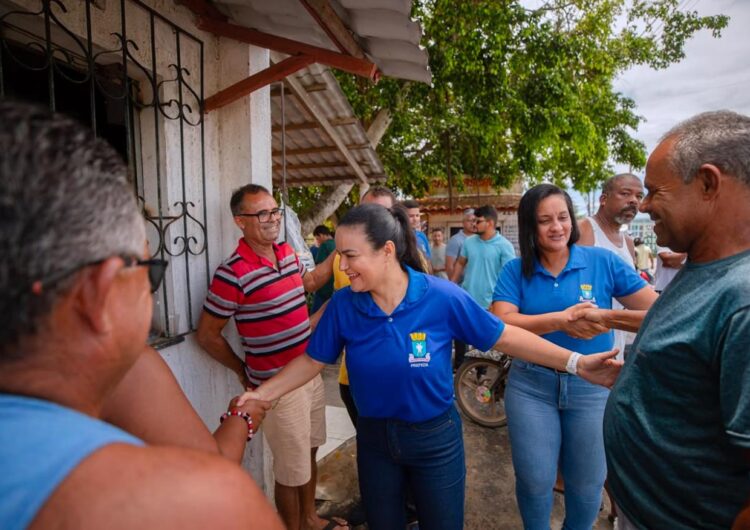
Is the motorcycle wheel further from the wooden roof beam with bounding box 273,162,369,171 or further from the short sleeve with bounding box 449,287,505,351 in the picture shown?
the wooden roof beam with bounding box 273,162,369,171

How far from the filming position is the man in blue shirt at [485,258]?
17.6ft

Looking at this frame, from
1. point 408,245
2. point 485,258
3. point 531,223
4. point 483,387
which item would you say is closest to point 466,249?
point 485,258

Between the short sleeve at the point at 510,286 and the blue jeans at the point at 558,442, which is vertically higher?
the short sleeve at the point at 510,286

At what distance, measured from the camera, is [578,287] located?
2465 millimetres

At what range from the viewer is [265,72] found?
2584 millimetres

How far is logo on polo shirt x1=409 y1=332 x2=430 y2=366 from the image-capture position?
1962 millimetres

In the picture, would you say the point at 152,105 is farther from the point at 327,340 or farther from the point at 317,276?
the point at 327,340

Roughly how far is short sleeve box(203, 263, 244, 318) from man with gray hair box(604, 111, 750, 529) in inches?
78.3

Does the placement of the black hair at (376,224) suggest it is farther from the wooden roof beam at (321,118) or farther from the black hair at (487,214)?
the black hair at (487,214)

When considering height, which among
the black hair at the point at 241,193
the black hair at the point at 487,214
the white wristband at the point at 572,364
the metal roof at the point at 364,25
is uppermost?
the metal roof at the point at 364,25

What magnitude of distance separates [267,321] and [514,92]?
612cm

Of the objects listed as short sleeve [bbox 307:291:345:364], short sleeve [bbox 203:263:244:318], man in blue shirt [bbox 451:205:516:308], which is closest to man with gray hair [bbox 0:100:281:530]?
short sleeve [bbox 307:291:345:364]

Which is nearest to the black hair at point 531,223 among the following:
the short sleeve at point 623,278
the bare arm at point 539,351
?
the short sleeve at point 623,278

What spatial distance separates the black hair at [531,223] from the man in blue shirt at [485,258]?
2726 millimetres
